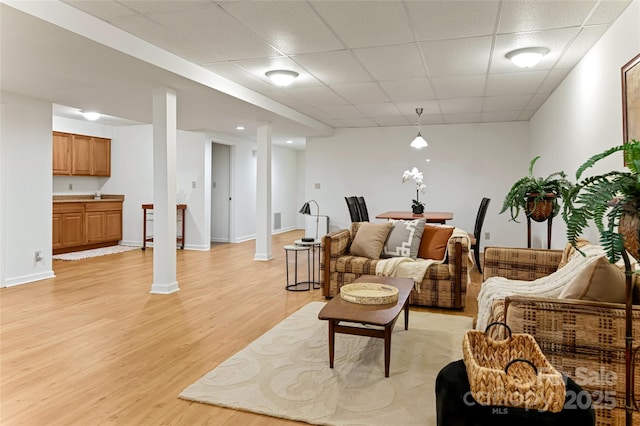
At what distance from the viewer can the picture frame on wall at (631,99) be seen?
8.55 feet

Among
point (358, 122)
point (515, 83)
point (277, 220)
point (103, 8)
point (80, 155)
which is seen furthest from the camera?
point (277, 220)

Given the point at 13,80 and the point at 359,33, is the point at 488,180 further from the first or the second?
the point at 13,80

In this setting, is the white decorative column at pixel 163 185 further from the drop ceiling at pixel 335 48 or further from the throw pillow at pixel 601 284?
the throw pillow at pixel 601 284

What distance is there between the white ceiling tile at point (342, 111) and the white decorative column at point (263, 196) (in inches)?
39.6

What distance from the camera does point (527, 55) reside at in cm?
381

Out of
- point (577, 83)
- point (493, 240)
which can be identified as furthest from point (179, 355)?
point (493, 240)

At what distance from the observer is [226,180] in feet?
29.5

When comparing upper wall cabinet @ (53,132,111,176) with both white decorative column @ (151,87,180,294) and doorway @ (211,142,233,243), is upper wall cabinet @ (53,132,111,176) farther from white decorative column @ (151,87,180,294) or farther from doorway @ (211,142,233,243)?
white decorative column @ (151,87,180,294)

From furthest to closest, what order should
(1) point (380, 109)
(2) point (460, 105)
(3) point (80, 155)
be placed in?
(3) point (80, 155), (1) point (380, 109), (2) point (460, 105)

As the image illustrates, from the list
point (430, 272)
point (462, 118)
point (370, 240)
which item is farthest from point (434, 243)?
point (462, 118)

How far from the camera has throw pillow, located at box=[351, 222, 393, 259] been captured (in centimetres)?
435

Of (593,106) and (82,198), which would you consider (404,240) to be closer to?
(593,106)

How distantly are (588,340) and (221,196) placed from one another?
8034mm

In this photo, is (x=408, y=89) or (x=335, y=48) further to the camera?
(x=408, y=89)
